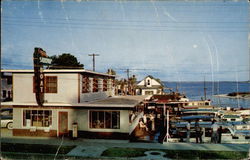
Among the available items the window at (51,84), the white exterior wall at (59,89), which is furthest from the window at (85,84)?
the window at (51,84)

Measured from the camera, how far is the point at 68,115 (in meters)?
18.8

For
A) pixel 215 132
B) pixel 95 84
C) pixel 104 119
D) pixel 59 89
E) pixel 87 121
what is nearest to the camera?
pixel 215 132

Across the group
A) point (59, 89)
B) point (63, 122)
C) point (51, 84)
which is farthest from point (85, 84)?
point (63, 122)

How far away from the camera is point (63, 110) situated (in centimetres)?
1883

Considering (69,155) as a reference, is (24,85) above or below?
above

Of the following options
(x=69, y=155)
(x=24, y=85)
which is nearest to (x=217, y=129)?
(x=69, y=155)

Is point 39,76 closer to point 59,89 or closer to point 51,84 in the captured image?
point 51,84

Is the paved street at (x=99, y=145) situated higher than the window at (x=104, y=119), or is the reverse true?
the window at (x=104, y=119)

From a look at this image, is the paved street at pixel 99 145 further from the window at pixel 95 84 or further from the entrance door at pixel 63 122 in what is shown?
the window at pixel 95 84

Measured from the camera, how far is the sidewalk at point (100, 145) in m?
14.8

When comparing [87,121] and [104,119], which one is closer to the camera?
[104,119]

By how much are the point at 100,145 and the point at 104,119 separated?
2.50 m

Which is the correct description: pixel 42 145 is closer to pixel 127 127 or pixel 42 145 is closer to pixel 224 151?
pixel 127 127

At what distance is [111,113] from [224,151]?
932cm
